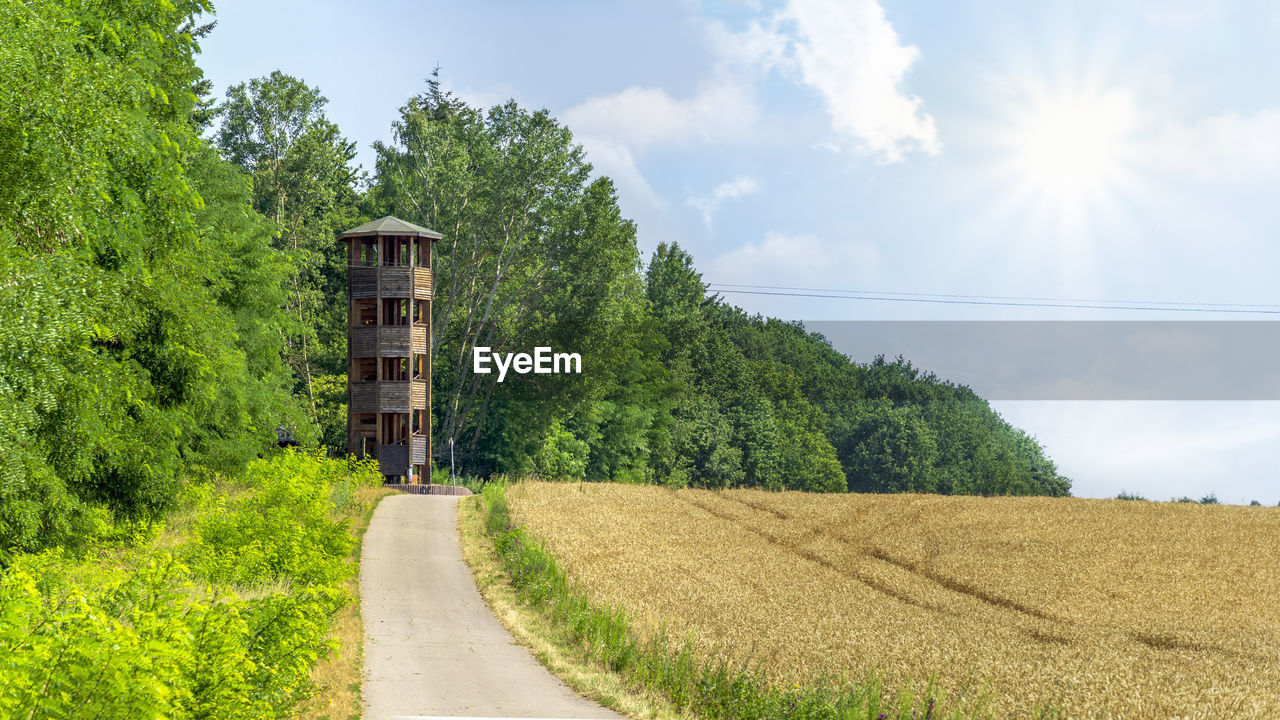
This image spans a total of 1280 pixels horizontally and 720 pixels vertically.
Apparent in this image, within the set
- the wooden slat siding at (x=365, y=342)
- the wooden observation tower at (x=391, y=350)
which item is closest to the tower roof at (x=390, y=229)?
the wooden observation tower at (x=391, y=350)

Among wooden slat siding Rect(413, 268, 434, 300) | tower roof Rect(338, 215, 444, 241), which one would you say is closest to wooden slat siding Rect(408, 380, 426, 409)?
wooden slat siding Rect(413, 268, 434, 300)

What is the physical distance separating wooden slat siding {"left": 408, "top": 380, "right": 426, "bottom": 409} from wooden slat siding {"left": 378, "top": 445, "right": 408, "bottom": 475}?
2.10 metres

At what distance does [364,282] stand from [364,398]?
534 centimetres

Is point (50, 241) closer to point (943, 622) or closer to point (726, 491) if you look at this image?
point (943, 622)

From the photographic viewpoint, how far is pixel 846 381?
9862 cm

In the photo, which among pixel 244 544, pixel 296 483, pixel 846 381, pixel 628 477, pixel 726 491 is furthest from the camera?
pixel 846 381

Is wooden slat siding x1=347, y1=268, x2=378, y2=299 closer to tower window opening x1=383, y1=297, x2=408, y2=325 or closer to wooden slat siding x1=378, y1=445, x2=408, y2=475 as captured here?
tower window opening x1=383, y1=297, x2=408, y2=325

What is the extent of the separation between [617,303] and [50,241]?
129 ft

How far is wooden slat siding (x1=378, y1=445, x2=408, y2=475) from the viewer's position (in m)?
45.6

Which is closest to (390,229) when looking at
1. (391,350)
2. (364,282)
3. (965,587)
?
(364,282)

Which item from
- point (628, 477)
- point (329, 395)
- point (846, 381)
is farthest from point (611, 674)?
point (846, 381)

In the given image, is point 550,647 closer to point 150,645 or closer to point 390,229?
point 150,645

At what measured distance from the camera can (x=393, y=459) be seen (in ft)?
151

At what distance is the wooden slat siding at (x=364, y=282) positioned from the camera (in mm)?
45875
